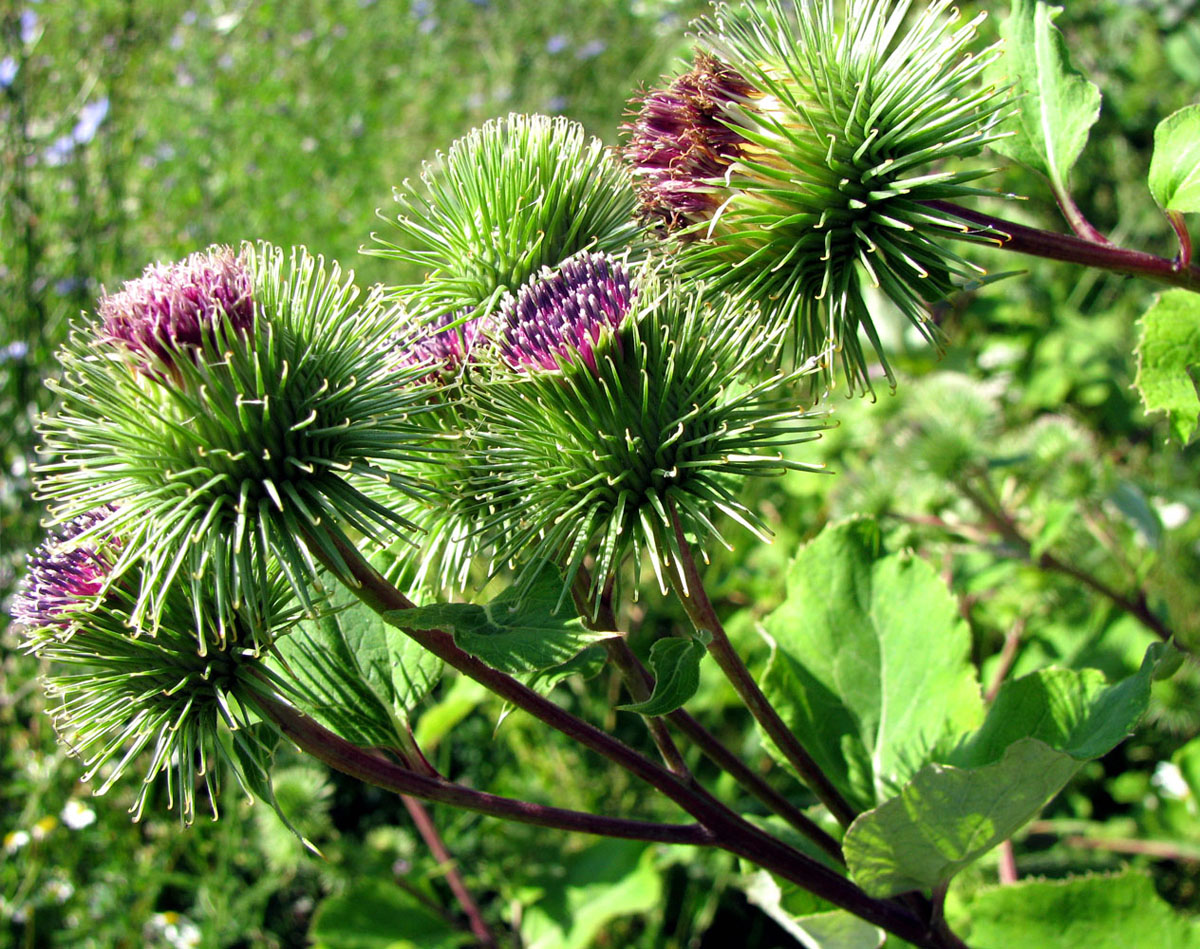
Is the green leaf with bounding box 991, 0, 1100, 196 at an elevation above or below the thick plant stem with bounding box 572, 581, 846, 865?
above

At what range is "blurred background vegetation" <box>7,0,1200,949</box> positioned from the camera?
282 centimetres

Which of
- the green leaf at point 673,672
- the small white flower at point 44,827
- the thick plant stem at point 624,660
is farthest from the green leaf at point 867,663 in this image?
the small white flower at point 44,827

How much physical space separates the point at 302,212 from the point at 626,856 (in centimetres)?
377

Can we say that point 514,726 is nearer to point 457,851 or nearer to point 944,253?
point 457,851

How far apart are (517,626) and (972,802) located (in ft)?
1.98

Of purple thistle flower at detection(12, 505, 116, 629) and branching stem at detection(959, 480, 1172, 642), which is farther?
branching stem at detection(959, 480, 1172, 642)

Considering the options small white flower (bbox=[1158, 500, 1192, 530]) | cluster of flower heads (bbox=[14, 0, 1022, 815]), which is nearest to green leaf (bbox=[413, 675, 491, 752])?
cluster of flower heads (bbox=[14, 0, 1022, 815])

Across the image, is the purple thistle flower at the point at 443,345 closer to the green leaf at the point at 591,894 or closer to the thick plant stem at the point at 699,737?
the thick plant stem at the point at 699,737

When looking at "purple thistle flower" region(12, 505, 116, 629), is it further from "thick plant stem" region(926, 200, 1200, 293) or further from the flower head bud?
"thick plant stem" region(926, 200, 1200, 293)

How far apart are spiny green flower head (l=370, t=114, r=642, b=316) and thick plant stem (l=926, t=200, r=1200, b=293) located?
1.58ft

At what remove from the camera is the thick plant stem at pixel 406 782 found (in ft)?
4.27

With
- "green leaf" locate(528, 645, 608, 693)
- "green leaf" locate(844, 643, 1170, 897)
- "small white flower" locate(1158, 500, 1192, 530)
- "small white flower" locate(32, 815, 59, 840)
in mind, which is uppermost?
"green leaf" locate(528, 645, 608, 693)

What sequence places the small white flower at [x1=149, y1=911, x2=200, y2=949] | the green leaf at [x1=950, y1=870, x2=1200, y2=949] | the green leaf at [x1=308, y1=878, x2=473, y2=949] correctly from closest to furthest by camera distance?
1. the green leaf at [x1=950, y1=870, x2=1200, y2=949]
2. the green leaf at [x1=308, y1=878, x2=473, y2=949]
3. the small white flower at [x1=149, y1=911, x2=200, y2=949]

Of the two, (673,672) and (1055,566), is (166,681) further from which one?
(1055,566)
